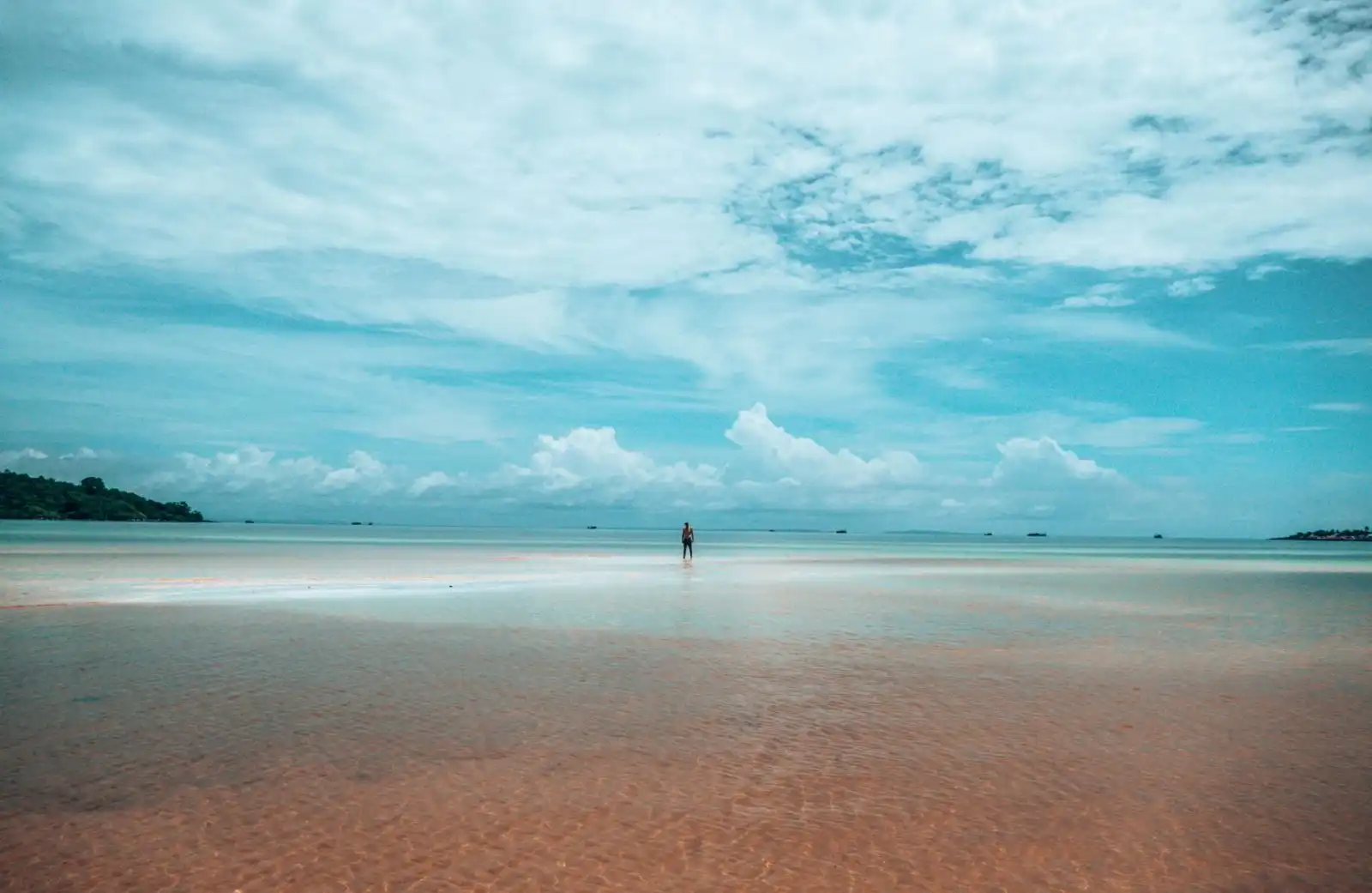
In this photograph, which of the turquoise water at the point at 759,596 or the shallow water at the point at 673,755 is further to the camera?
the turquoise water at the point at 759,596

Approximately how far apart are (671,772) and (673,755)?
73 centimetres

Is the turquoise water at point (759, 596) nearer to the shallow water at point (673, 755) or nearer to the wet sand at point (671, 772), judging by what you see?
the shallow water at point (673, 755)

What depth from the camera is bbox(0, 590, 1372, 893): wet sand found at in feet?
24.9

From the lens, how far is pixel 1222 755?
11.2 meters

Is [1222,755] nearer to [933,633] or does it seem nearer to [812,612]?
[933,633]

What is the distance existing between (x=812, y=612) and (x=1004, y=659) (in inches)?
373

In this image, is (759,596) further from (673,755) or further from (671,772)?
(671,772)

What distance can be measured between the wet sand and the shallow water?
0.05 metres

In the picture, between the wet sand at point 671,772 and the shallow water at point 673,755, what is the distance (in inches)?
1.8

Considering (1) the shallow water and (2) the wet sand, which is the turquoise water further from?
(2) the wet sand

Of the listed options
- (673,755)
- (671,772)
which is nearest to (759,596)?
(673,755)

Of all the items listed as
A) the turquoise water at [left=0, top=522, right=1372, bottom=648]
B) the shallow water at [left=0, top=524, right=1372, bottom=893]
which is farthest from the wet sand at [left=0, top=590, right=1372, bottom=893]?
Answer: the turquoise water at [left=0, top=522, right=1372, bottom=648]

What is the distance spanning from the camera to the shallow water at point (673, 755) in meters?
7.66

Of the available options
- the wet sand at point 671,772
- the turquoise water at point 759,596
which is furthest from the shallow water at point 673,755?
the turquoise water at point 759,596
